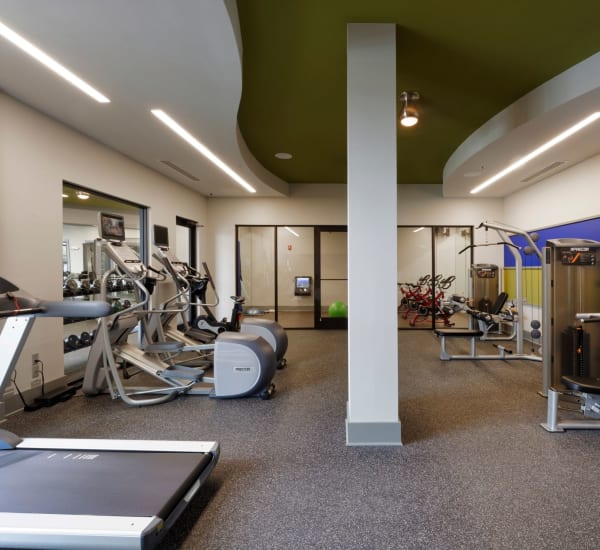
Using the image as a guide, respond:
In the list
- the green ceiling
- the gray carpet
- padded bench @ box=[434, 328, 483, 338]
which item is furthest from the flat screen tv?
padded bench @ box=[434, 328, 483, 338]

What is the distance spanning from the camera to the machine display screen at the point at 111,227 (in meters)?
3.37

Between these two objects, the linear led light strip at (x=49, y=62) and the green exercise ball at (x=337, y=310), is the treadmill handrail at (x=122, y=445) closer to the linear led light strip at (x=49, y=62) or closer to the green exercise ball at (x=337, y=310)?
the linear led light strip at (x=49, y=62)

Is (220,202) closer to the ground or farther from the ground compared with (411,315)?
farther from the ground

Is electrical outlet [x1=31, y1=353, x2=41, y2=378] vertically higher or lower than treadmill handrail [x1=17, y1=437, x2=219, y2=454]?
higher

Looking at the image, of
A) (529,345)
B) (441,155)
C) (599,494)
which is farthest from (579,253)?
(529,345)

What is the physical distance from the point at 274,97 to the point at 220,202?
3921 mm

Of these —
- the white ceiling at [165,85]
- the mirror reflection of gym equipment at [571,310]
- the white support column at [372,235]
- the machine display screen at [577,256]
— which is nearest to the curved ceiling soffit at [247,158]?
the white ceiling at [165,85]

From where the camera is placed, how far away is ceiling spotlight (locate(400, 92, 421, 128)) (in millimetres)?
3434

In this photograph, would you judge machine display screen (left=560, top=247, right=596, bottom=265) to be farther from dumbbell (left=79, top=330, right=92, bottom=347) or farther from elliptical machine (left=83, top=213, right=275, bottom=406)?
dumbbell (left=79, top=330, right=92, bottom=347)

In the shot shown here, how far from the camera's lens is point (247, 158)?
4934 millimetres

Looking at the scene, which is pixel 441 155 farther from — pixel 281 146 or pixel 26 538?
pixel 26 538

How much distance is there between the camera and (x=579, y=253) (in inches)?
125

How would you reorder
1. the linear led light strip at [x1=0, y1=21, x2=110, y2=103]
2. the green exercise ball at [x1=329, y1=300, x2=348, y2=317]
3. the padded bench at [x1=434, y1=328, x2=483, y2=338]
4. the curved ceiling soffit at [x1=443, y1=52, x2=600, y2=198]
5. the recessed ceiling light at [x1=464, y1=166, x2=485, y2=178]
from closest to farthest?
the linear led light strip at [x1=0, y1=21, x2=110, y2=103]
the curved ceiling soffit at [x1=443, y1=52, x2=600, y2=198]
the padded bench at [x1=434, y1=328, x2=483, y2=338]
the recessed ceiling light at [x1=464, y1=166, x2=485, y2=178]
the green exercise ball at [x1=329, y1=300, x2=348, y2=317]

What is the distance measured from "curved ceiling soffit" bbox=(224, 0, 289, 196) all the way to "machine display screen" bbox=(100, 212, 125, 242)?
5.52 feet
